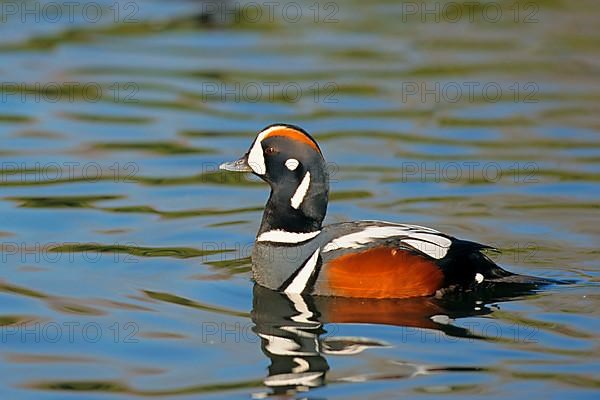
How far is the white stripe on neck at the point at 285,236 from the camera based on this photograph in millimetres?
9359

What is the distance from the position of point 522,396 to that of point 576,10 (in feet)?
45.1

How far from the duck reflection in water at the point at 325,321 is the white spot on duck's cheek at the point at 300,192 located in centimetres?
63

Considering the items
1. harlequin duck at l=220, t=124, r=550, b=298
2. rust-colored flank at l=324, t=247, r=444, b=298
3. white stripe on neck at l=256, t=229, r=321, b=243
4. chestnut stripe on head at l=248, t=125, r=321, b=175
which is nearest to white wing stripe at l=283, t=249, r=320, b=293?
harlequin duck at l=220, t=124, r=550, b=298

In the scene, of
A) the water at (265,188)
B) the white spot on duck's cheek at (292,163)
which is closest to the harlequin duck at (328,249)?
the white spot on duck's cheek at (292,163)

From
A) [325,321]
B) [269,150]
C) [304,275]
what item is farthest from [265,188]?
[325,321]

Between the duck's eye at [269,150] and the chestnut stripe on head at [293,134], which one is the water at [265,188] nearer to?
the duck's eye at [269,150]

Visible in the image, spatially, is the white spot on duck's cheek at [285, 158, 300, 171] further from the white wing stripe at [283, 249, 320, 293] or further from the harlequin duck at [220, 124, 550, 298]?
the white wing stripe at [283, 249, 320, 293]

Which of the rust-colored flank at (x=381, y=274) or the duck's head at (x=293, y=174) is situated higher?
the duck's head at (x=293, y=174)

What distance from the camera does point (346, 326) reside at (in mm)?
8656

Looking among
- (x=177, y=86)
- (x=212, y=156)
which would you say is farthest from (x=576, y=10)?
(x=212, y=156)

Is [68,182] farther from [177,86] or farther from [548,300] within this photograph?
[548,300]

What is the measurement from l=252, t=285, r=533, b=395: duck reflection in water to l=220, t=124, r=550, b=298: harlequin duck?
0.26 ft

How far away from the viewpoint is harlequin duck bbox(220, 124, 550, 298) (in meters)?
Result: 9.04

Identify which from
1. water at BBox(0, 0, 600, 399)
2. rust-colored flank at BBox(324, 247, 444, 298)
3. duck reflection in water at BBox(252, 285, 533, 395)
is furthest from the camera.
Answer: rust-colored flank at BBox(324, 247, 444, 298)
